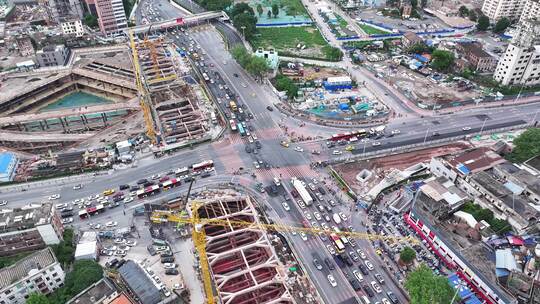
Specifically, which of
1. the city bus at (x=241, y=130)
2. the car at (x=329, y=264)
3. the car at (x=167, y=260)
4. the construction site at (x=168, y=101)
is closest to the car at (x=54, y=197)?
the construction site at (x=168, y=101)

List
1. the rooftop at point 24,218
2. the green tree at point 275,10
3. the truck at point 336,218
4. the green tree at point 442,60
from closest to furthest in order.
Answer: the rooftop at point 24,218, the truck at point 336,218, the green tree at point 442,60, the green tree at point 275,10

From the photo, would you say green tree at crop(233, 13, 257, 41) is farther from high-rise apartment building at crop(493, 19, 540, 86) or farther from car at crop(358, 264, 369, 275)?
car at crop(358, 264, 369, 275)

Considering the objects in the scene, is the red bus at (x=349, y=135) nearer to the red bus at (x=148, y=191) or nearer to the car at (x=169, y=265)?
the red bus at (x=148, y=191)

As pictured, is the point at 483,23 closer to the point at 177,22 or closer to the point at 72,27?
the point at 177,22

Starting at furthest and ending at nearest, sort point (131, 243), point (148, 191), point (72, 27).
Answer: point (72, 27) < point (148, 191) < point (131, 243)

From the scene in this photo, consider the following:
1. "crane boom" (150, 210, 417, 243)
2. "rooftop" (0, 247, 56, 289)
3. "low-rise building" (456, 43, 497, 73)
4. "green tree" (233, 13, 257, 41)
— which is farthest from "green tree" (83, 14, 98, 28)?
"low-rise building" (456, 43, 497, 73)

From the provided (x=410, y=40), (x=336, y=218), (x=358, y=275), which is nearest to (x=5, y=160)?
(x=336, y=218)
